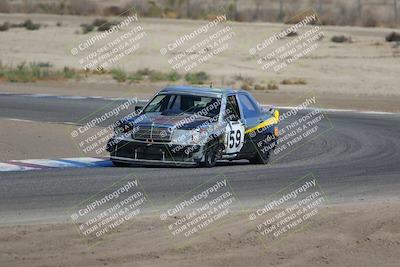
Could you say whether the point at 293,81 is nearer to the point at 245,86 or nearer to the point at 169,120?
the point at 245,86

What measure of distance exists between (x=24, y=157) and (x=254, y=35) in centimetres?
3237

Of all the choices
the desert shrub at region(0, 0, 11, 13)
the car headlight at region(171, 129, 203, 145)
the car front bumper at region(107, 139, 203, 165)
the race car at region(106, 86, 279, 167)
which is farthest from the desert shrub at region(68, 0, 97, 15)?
the car headlight at region(171, 129, 203, 145)

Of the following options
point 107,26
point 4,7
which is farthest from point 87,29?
point 4,7

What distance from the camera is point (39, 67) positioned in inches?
1689

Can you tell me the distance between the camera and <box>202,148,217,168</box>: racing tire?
A: 18062 mm

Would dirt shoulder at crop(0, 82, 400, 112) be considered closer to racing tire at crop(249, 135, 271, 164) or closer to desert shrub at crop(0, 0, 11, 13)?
racing tire at crop(249, 135, 271, 164)

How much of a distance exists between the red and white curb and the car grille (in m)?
1.10

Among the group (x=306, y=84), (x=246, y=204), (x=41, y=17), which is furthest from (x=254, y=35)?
(x=246, y=204)

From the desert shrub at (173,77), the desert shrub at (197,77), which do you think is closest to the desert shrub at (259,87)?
the desert shrub at (197,77)

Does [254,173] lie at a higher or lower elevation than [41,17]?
higher

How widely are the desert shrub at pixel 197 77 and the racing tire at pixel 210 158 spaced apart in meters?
20.8

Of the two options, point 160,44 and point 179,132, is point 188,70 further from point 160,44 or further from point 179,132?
point 179,132

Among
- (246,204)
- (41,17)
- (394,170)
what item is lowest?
(41,17)

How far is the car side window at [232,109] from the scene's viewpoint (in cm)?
1885
